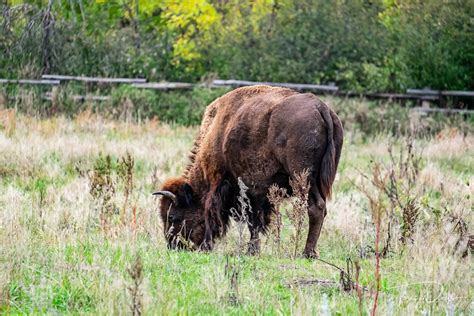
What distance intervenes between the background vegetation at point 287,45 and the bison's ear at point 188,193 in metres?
12.7

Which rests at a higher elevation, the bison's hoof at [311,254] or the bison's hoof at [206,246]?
the bison's hoof at [311,254]

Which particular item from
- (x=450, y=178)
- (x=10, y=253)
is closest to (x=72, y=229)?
(x=10, y=253)

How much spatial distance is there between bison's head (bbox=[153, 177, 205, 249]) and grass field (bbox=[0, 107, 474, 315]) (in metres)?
0.20

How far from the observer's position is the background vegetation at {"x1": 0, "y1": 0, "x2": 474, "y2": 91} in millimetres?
22578

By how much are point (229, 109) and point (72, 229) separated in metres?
2.19

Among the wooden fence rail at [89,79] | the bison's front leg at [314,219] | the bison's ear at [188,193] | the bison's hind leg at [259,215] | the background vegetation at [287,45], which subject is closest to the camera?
the bison's front leg at [314,219]

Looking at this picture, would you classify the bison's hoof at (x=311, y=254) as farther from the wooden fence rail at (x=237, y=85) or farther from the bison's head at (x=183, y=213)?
the wooden fence rail at (x=237, y=85)

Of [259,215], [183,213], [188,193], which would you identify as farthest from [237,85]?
[259,215]

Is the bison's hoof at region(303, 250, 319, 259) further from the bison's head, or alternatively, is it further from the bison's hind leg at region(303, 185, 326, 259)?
the bison's head

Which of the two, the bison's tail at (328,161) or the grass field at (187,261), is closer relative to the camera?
the grass field at (187,261)

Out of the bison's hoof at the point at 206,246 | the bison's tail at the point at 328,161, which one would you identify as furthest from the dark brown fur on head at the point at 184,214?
the bison's tail at the point at 328,161

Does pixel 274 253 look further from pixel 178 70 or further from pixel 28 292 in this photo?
pixel 178 70

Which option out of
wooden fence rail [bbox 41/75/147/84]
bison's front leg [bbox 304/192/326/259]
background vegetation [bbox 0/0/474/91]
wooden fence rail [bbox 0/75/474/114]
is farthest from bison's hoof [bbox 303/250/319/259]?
wooden fence rail [bbox 41/75/147/84]

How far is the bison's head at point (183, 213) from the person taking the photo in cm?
915
